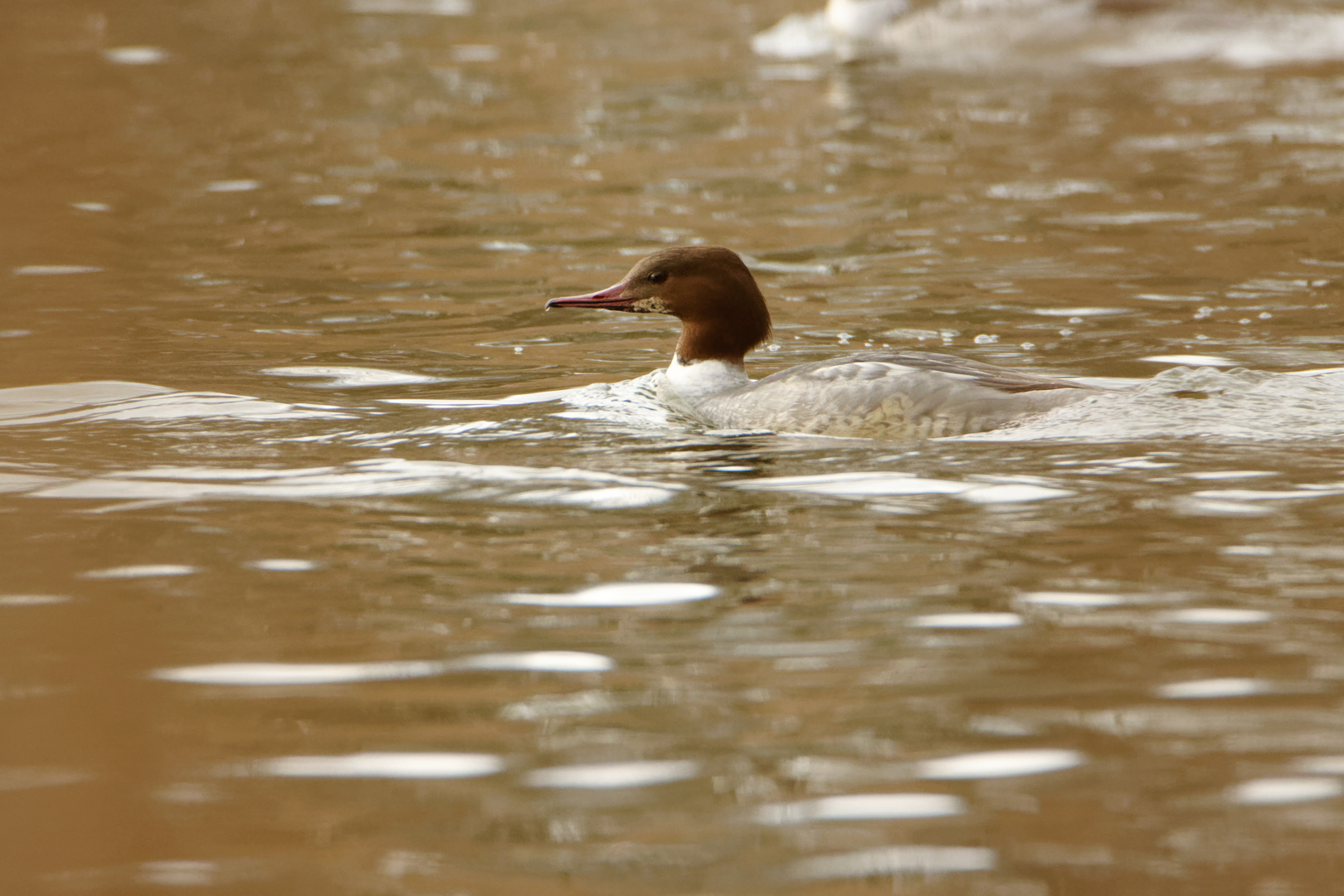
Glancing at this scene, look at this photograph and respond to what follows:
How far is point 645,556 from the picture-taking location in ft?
18.7

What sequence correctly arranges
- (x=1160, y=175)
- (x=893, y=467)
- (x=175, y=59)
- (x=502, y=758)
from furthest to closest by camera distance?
(x=175, y=59), (x=1160, y=175), (x=893, y=467), (x=502, y=758)

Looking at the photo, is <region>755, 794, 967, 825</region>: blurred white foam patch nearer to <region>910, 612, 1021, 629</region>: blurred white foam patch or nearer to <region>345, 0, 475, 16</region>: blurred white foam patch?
<region>910, 612, 1021, 629</region>: blurred white foam patch

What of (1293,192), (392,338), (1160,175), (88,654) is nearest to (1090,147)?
(1160,175)

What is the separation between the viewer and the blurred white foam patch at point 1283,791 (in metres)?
3.89

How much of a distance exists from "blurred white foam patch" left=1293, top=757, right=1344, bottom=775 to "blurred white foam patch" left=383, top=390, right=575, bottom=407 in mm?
4591

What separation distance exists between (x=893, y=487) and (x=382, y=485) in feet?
6.12

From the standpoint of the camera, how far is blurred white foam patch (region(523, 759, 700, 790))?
409 centimetres

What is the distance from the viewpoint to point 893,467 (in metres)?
6.68

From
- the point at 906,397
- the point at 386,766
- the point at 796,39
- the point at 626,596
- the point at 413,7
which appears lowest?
the point at 386,766

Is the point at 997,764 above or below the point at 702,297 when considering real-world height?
below

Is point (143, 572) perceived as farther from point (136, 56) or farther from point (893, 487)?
point (136, 56)

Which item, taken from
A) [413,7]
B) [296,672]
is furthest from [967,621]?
[413,7]

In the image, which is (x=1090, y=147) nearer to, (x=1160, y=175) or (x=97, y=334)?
(x=1160, y=175)

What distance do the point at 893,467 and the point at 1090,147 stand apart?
29.5 feet
